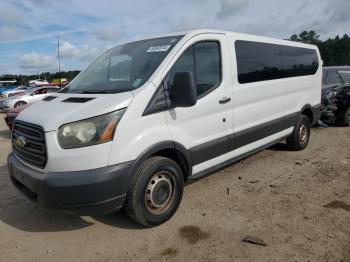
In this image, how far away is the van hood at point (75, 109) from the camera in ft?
10.6

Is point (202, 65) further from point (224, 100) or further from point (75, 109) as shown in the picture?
point (75, 109)

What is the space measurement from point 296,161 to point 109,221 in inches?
146

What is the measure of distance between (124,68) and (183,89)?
923 mm

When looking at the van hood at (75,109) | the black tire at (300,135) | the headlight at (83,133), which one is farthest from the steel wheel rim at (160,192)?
the black tire at (300,135)

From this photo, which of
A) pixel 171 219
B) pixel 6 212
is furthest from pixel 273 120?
pixel 6 212

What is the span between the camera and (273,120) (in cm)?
569

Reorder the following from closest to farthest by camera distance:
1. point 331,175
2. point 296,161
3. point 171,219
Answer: point 171,219, point 331,175, point 296,161

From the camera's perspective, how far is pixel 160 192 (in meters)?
3.78

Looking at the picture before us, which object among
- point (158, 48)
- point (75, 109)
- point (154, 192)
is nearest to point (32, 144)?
point (75, 109)

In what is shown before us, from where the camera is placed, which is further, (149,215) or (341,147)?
(341,147)

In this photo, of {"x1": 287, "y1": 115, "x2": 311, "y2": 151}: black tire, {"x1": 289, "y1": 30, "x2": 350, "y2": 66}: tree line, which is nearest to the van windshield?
{"x1": 287, "y1": 115, "x2": 311, "y2": 151}: black tire

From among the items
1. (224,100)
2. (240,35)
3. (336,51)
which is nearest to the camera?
(224,100)

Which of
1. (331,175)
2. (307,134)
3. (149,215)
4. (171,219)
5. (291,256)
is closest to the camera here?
(291,256)

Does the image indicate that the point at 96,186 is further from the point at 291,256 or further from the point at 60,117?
the point at 291,256
